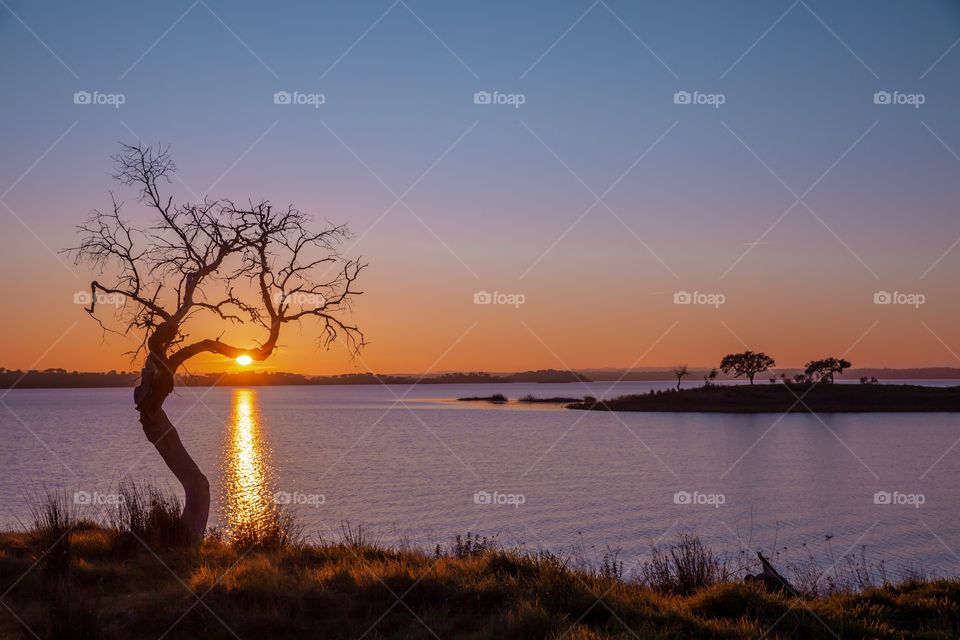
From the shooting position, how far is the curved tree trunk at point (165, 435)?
1384 centimetres

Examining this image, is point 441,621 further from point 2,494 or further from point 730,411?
point 730,411

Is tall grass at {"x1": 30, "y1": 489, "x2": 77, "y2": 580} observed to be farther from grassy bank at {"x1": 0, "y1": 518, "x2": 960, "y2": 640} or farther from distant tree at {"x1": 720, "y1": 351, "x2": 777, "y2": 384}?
distant tree at {"x1": 720, "y1": 351, "x2": 777, "y2": 384}

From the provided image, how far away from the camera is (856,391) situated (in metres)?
110

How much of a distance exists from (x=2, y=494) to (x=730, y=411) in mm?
92022

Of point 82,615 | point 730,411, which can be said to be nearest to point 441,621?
point 82,615
